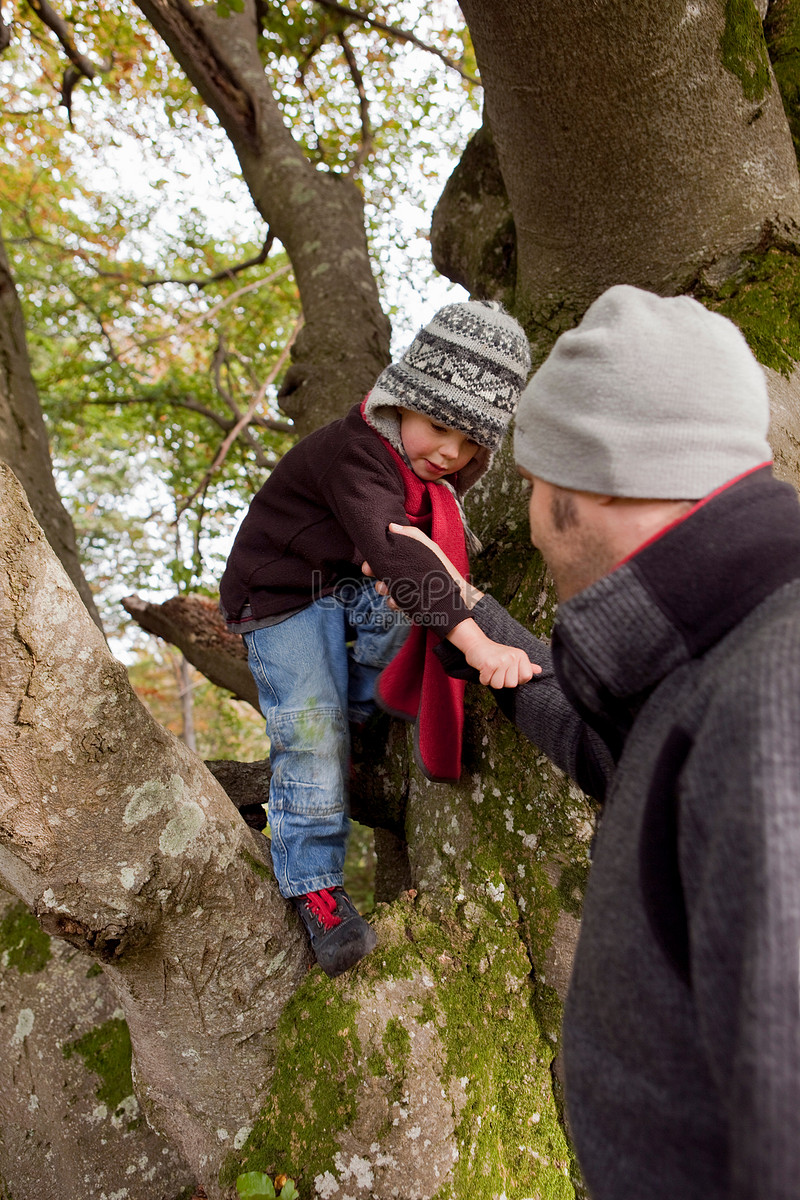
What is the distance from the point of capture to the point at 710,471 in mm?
1079

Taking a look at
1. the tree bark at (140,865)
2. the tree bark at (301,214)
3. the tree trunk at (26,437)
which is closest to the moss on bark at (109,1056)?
the tree bark at (140,865)

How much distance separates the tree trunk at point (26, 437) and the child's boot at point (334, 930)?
1902mm

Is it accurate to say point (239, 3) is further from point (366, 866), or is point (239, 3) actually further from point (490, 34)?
point (366, 866)

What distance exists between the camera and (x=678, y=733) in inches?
36.2

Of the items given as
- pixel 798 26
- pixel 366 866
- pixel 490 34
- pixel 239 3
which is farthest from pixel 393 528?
pixel 366 866

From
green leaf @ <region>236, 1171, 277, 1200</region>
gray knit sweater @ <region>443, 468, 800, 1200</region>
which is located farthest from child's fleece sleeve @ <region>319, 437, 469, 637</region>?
green leaf @ <region>236, 1171, 277, 1200</region>

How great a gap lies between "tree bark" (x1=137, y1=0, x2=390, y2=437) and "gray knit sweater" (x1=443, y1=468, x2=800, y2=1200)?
2887 millimetres

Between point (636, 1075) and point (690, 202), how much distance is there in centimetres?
226

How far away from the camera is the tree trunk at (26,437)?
3438 millimetres

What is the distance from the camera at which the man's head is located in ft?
3.56

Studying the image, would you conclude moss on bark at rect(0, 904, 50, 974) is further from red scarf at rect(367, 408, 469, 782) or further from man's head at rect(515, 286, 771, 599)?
man's head at rect(515, 286, 771, 599)

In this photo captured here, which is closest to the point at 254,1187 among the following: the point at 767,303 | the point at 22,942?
the point at 22,942

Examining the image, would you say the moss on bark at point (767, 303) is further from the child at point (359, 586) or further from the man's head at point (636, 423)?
the man's head at point (636, 423)

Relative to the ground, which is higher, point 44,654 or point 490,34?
point 490,34
